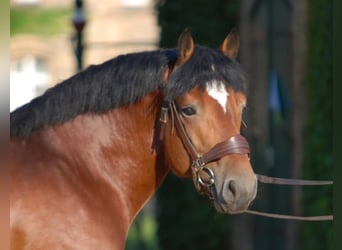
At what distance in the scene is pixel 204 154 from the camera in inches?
183

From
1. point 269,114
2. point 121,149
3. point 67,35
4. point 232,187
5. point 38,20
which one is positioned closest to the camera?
point 232,187

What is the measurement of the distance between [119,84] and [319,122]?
413 centimetres

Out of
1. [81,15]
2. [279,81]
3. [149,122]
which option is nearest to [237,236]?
[279,81]

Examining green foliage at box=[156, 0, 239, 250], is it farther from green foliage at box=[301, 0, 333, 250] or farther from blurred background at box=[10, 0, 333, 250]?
green foliage at box=[301, 0, 333, 250]

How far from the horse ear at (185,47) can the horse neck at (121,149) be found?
0.20 m

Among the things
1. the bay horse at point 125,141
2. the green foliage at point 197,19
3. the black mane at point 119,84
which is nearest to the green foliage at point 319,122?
the green foliage at point 197,19

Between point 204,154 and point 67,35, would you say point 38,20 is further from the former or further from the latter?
point 204,154

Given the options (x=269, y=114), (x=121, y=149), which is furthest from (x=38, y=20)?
(x=121, y=149)

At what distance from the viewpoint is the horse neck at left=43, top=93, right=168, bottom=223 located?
4684mm

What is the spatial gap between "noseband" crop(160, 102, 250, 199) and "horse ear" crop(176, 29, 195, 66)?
20cm

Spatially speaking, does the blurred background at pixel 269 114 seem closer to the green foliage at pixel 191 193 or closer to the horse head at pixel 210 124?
the green foliage at pixel 191 193

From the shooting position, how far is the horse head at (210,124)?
4574 mm

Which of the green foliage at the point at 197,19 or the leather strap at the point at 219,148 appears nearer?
the leather strap at the point at 219,148

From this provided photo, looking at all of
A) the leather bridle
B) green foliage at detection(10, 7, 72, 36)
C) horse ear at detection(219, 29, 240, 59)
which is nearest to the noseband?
the leather bridle
